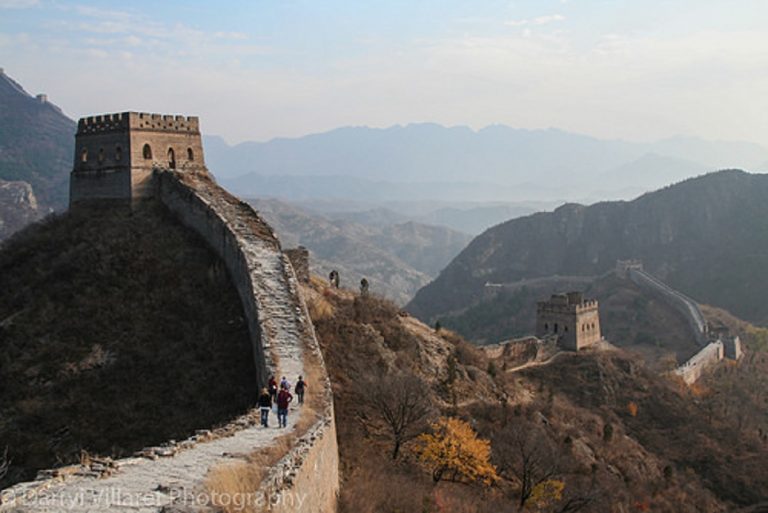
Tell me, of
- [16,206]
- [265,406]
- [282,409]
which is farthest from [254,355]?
[16,206]

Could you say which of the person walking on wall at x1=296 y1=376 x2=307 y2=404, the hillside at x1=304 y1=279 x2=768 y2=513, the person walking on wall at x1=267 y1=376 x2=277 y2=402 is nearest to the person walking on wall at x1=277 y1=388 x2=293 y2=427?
the person walking on wall at x1=267 y1=376 x2=277 y2=402

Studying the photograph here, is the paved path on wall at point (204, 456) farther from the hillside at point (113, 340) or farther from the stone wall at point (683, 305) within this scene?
the stone wall at point (683, 305)

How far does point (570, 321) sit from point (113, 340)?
38273mm

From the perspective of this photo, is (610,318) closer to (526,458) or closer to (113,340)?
(526,458)

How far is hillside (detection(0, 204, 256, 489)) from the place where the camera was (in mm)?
16859

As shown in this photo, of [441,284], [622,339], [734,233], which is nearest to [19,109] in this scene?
[441,284]

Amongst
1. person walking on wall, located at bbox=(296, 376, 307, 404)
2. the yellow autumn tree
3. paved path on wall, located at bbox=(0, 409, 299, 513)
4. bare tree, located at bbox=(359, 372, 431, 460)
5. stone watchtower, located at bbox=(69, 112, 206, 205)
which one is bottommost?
the yellow autumn tree

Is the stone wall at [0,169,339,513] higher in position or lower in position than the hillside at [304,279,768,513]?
higher

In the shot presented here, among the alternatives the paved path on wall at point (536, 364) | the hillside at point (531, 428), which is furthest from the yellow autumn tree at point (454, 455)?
the paved path on wall at point (536, 364)

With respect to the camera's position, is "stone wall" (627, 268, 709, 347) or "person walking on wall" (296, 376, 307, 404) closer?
"person walking on wall" (296, 376, 307, 404)

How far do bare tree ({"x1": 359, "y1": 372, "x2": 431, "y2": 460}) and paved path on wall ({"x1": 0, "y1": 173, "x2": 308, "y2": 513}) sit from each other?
290 cm

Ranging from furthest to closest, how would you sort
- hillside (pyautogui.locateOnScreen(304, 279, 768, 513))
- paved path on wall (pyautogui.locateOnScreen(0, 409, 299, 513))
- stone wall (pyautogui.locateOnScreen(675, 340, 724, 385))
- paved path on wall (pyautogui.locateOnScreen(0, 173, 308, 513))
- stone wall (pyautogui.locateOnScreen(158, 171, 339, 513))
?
stone wall (pyautogui.locateOnScreen(675, 340, 724, 385))
hillside (pyautogui.locateOnScreen(304, 279, 768, 513))
stone wall (pyautogui.locateOnScreen(158, 171, 339, 513))
paved path on wall (pyautogui.locateOnScreen(0, 173, 308, 513))
paved path on wall (pyautogui.locateOnScreen(0, 409, 299, 513))

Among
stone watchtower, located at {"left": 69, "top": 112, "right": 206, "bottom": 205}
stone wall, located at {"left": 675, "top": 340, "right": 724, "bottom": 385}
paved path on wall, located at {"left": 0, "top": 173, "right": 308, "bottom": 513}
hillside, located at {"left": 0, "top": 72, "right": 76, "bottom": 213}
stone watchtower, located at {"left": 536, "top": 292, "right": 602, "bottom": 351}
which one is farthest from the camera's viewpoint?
hillside, located at {"left": 0, "top": 72, "right": 76, "bottom": 213}

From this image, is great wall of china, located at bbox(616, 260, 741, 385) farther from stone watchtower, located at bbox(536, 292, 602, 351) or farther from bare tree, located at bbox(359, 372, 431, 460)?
bare tree, located at bbox(359, 372, 431, 460)
